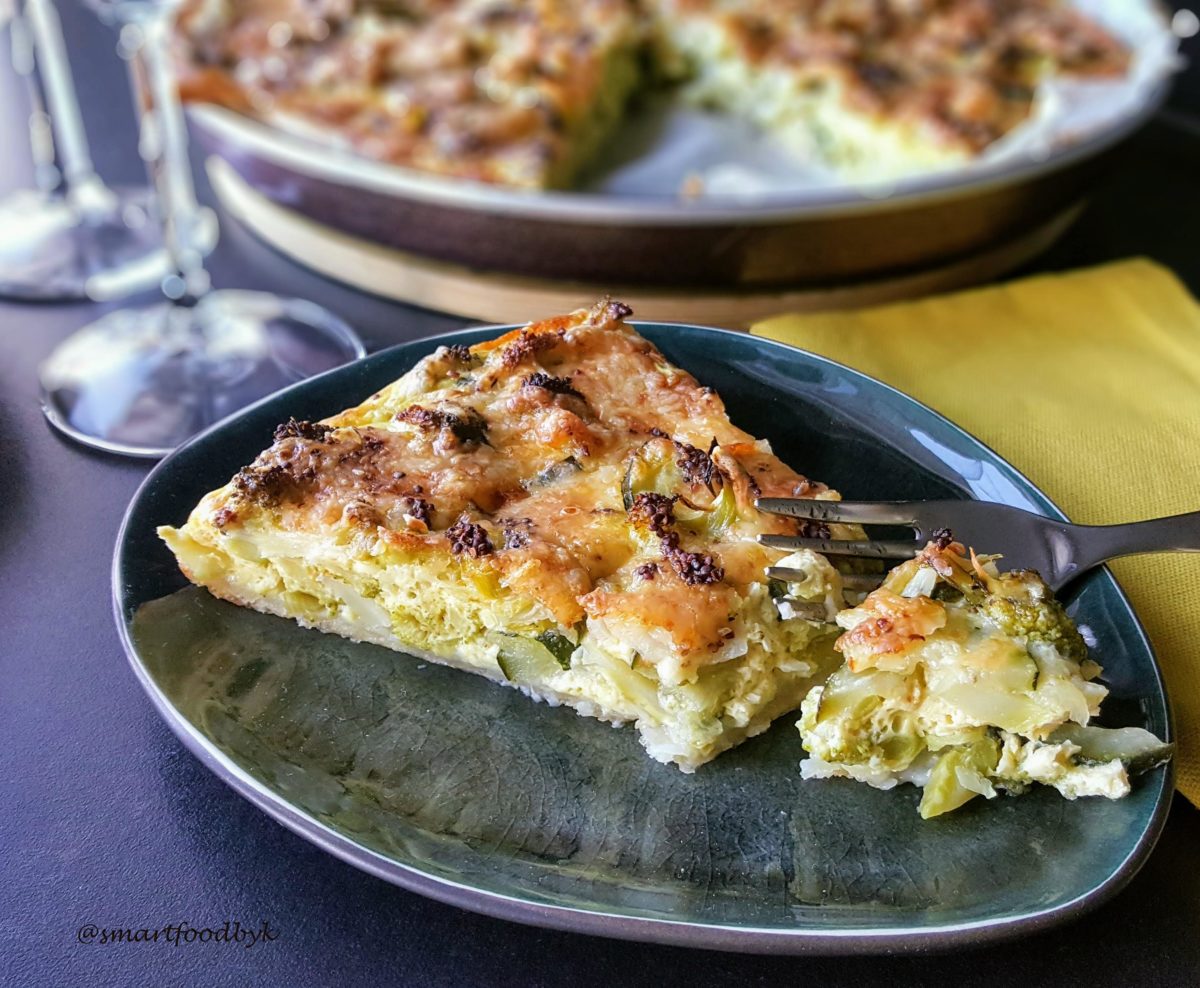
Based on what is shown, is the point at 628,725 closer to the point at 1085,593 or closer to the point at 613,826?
the point at 613,826

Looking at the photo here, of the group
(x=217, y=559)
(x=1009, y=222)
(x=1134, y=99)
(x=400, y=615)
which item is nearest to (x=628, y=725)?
(x=400, y=615)

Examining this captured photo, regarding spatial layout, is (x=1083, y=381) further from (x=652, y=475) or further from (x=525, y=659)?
(x=525, y=659)

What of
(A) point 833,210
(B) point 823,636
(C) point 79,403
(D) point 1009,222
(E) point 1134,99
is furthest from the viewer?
(E) point 1134,99

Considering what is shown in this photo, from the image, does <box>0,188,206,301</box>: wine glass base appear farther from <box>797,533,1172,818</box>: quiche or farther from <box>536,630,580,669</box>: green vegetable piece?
<box>797,533,1172,818</box>: quiche

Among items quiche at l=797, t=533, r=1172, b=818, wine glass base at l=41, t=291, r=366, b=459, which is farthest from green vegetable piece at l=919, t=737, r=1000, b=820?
wine glass base at l=41, t=291, r=366, b=459

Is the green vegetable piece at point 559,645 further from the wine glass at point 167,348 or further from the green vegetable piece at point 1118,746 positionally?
the wine glass at point 167,348

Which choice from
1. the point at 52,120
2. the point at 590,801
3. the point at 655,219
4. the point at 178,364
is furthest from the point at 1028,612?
the point at 52,120
